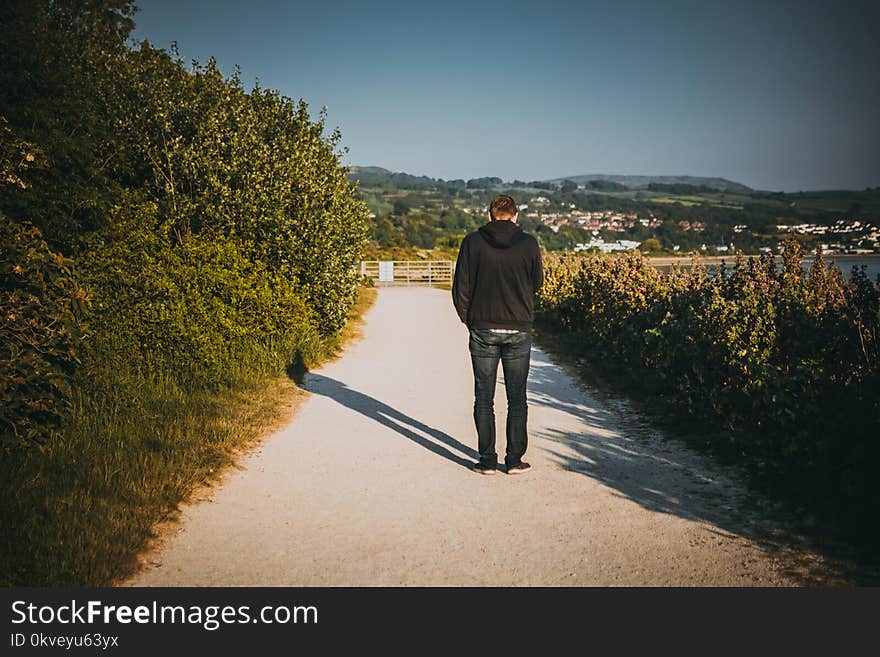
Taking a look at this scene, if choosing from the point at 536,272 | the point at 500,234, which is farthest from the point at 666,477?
the point at 500,234

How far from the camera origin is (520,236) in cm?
→ 555

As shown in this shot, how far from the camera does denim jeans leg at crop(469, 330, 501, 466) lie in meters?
5.64

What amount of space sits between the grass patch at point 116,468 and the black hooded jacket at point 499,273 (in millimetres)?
2728

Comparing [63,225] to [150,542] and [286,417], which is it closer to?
[286,417]

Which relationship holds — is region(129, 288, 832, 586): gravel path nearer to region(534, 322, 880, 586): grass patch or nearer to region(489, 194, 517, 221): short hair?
region(534, 322, 880, 586): grass patch

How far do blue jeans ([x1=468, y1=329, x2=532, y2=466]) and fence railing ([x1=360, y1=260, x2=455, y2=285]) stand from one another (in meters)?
40.8

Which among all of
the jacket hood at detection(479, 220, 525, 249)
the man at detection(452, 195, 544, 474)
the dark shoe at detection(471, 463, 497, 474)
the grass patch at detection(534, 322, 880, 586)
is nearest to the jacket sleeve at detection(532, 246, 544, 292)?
the man at detection(452, 195, 544, 474)

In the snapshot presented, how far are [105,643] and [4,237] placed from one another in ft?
12.6

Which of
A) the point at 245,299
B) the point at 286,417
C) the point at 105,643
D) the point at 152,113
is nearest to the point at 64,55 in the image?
the point at 152,113

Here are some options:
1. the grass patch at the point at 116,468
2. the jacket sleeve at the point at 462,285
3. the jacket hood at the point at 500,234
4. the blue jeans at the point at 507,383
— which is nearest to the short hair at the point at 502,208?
the jacket hood at the point at 500,234

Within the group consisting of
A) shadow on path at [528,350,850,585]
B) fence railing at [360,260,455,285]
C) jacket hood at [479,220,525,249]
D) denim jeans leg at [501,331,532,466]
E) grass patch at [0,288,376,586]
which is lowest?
fence railing at [360,260,455,285]

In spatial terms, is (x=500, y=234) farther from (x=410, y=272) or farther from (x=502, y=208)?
(x=410, y=272)

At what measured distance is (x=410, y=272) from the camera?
49.0m

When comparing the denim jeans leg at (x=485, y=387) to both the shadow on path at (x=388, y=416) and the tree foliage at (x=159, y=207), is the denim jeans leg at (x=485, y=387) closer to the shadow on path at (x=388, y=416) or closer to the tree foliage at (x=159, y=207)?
the shadow on path at (x=388, y=416)
